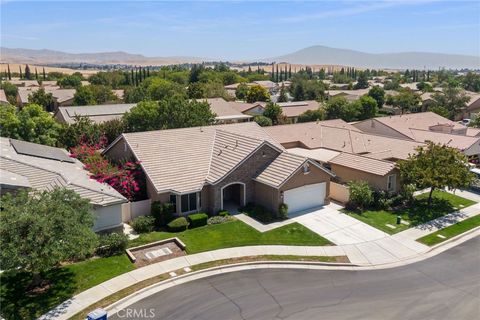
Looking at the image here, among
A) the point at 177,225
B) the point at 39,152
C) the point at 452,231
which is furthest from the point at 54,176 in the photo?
the point at 452,231

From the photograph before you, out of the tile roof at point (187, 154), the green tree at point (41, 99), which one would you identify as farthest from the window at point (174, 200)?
the green tree at point (41, 99)

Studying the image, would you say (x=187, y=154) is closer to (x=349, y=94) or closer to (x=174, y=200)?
(x=174, y=200)

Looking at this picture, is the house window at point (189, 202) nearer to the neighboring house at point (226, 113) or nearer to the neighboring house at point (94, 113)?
the neighboring house at point (94, 113)

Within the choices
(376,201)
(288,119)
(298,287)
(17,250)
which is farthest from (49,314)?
(288,119)

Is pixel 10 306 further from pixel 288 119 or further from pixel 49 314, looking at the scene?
pixel 288 119

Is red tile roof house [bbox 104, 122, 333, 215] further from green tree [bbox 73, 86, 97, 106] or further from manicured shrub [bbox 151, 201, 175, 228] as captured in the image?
green tree [bbox 73, 86, 97, 106]

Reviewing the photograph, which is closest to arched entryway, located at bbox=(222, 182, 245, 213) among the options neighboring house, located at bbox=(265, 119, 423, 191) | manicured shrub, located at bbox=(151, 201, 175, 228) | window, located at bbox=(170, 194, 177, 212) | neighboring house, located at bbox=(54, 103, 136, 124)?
window, located at bbox=(170, 194, 177, 212)

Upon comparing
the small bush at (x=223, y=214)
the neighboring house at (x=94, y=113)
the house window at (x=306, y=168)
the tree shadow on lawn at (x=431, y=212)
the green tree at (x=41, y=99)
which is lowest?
the tree shadow on lawn at (x=431, y=212)
